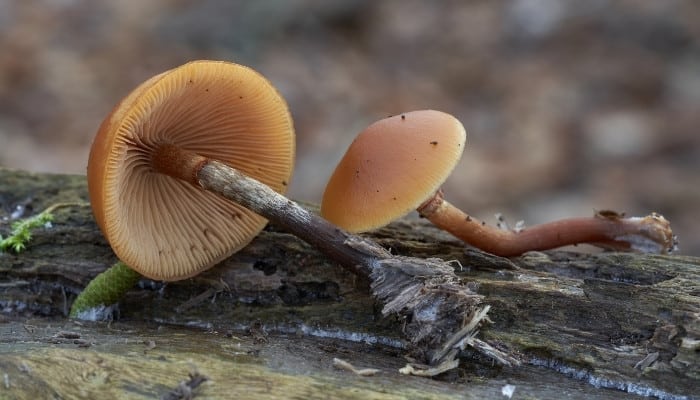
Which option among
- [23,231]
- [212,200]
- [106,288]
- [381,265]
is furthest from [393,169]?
[23,231]

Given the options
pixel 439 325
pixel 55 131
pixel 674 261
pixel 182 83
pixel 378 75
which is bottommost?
pixel 439 325

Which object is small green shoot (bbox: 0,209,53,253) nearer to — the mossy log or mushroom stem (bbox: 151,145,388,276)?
the mossy log

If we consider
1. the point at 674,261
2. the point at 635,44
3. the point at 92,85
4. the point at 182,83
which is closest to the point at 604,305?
the point at 674,261

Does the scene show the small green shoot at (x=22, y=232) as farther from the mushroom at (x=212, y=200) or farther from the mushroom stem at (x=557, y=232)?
the mushroom stem at (x=557, y=232)

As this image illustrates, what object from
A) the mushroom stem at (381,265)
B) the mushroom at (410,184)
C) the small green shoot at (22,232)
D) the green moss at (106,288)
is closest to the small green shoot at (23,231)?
the small green shoot at (22,232)

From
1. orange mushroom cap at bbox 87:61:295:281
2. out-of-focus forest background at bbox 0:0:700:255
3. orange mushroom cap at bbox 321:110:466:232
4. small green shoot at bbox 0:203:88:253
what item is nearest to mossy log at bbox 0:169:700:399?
small green shoot at bbox 0:203:88:253

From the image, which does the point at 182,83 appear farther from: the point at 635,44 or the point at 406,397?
the point at 635,44

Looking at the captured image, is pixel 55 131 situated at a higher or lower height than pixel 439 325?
higher
